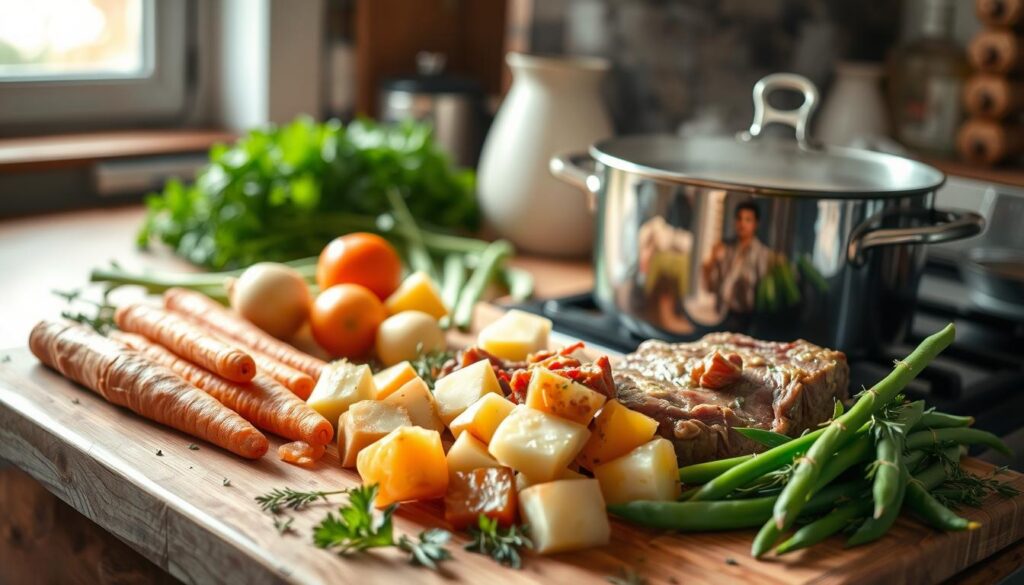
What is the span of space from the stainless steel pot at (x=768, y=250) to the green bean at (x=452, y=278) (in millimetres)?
297

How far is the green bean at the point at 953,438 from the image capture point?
3.86ft

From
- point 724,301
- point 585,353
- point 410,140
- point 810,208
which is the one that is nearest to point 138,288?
point 410,140

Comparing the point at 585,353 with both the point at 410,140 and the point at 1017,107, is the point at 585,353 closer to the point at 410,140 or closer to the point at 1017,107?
the point at 410,140

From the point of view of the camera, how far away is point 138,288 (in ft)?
6.18

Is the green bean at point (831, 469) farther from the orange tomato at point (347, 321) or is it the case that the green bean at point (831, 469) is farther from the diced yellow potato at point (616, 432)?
the orange tomato at point (347, 321)

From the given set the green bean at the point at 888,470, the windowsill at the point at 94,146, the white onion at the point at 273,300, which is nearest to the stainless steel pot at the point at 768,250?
the green bean at the point at 888,470

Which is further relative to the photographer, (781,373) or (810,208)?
(810,208)

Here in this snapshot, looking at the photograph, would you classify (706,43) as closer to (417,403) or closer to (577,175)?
(577,175)

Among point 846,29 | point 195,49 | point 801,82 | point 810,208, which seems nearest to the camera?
point 810,208

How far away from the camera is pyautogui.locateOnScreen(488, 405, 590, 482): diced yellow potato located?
1092 millimetres

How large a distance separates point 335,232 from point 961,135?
1.20 m

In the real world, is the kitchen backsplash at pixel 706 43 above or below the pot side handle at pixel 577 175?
above

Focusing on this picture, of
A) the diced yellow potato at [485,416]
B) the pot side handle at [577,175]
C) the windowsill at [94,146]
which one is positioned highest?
the pot side handle at [577,175]

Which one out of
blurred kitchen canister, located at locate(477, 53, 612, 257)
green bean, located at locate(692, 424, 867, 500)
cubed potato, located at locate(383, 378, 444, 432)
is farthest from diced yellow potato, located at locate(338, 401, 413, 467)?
blurred kitchen canister, located at locate(477, 53, 612, 257)
